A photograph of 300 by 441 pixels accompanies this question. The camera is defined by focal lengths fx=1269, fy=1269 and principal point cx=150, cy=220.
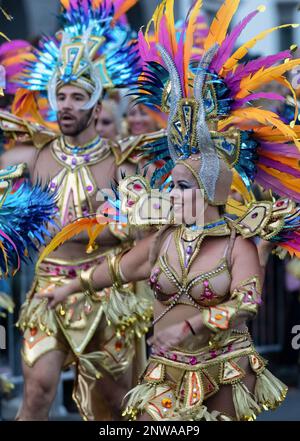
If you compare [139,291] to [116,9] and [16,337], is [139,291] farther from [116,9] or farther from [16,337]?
[16,337]

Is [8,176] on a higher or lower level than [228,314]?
higher

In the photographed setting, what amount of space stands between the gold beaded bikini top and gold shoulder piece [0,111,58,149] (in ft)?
6.67

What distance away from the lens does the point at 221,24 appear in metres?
5.24

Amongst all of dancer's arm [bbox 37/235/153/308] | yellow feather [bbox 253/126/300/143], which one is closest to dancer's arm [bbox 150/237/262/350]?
dancer's arm [bbox 37/235/153/308]

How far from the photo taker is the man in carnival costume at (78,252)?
21.6ft

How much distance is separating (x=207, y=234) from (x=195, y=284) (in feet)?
0.69

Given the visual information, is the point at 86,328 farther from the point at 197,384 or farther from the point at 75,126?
the point at 197,384

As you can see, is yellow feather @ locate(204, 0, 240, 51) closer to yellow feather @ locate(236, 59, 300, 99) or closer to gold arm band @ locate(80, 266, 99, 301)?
yellow feather @ locate(236, 59, 300, 99)

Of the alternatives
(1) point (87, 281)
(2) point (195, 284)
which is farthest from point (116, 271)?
(2) point (195, 284)

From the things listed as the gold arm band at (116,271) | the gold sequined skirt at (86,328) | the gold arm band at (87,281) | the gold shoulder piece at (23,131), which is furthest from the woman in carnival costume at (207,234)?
the gold shoulder piece at (23,131)

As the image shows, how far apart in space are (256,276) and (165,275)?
1.25ft

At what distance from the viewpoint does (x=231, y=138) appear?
5.13 m

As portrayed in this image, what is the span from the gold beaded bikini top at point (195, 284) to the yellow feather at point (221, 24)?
0.82 metres

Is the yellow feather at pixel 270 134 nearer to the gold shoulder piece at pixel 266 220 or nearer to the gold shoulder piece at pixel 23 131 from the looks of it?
the gold shoulder piece at pixel 266 220
